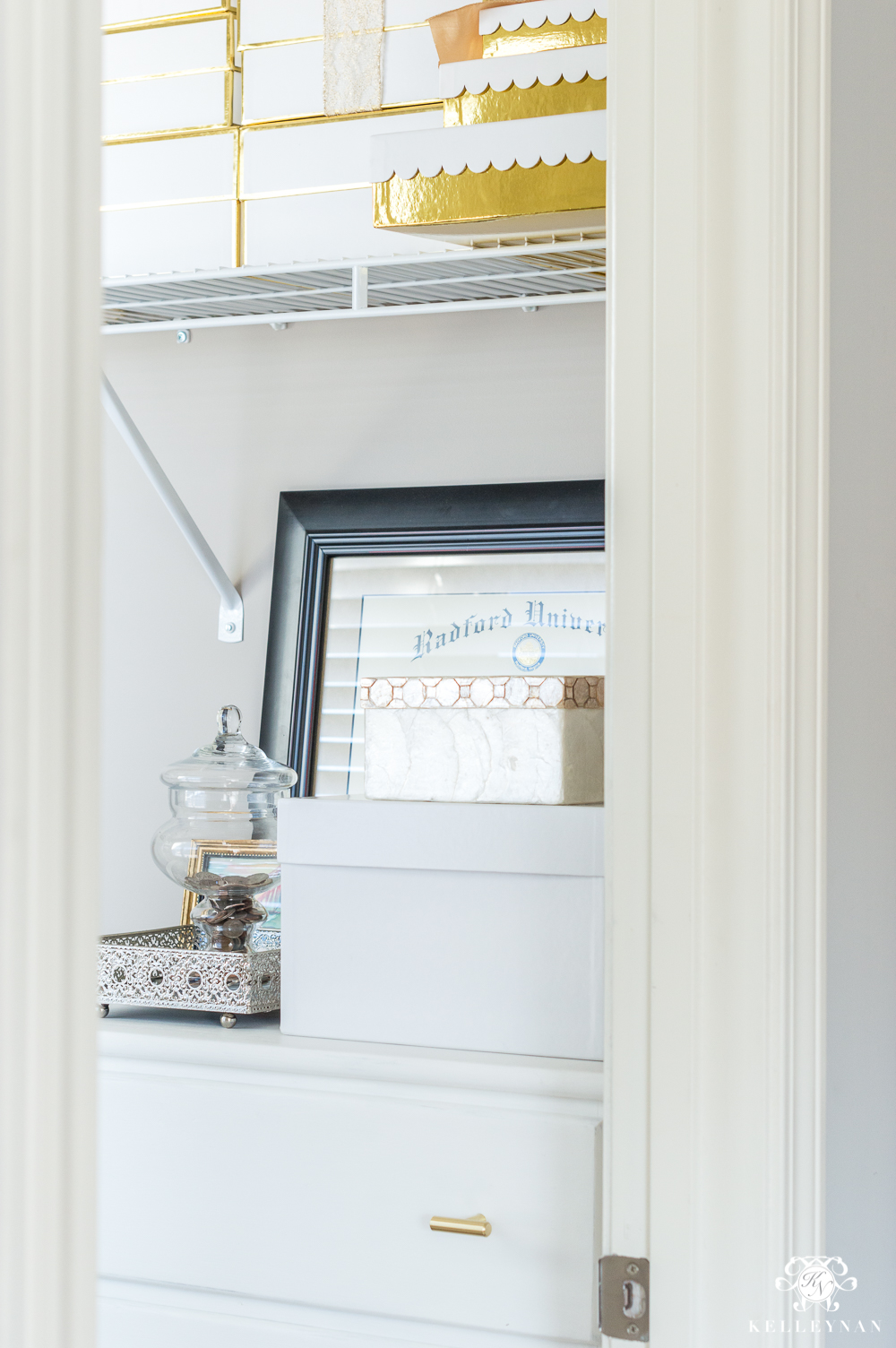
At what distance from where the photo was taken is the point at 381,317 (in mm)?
1277

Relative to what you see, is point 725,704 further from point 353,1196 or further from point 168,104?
point 168,104

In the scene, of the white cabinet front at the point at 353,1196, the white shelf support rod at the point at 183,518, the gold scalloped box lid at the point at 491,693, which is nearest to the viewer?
the white cabinet front at the point at 353,1196

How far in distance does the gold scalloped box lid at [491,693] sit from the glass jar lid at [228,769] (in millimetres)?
245

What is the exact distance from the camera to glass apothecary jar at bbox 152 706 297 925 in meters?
1.15

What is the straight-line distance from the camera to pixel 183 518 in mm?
1246

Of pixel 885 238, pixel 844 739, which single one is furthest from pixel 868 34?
pixel 844 739

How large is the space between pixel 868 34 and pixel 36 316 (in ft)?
2.16

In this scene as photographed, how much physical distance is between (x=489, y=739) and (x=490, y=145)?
0.49m

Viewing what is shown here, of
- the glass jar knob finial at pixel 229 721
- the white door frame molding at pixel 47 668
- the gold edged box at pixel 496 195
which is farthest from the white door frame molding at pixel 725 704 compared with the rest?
the glass jar knob finial at pixel 229 721

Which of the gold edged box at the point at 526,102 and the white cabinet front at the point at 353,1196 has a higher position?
the gold edged box at the point at 526,102

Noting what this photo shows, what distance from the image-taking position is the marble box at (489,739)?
90cm

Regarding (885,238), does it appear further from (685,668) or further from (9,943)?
(9,943)

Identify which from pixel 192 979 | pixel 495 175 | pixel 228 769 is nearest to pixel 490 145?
pixel 495 175
